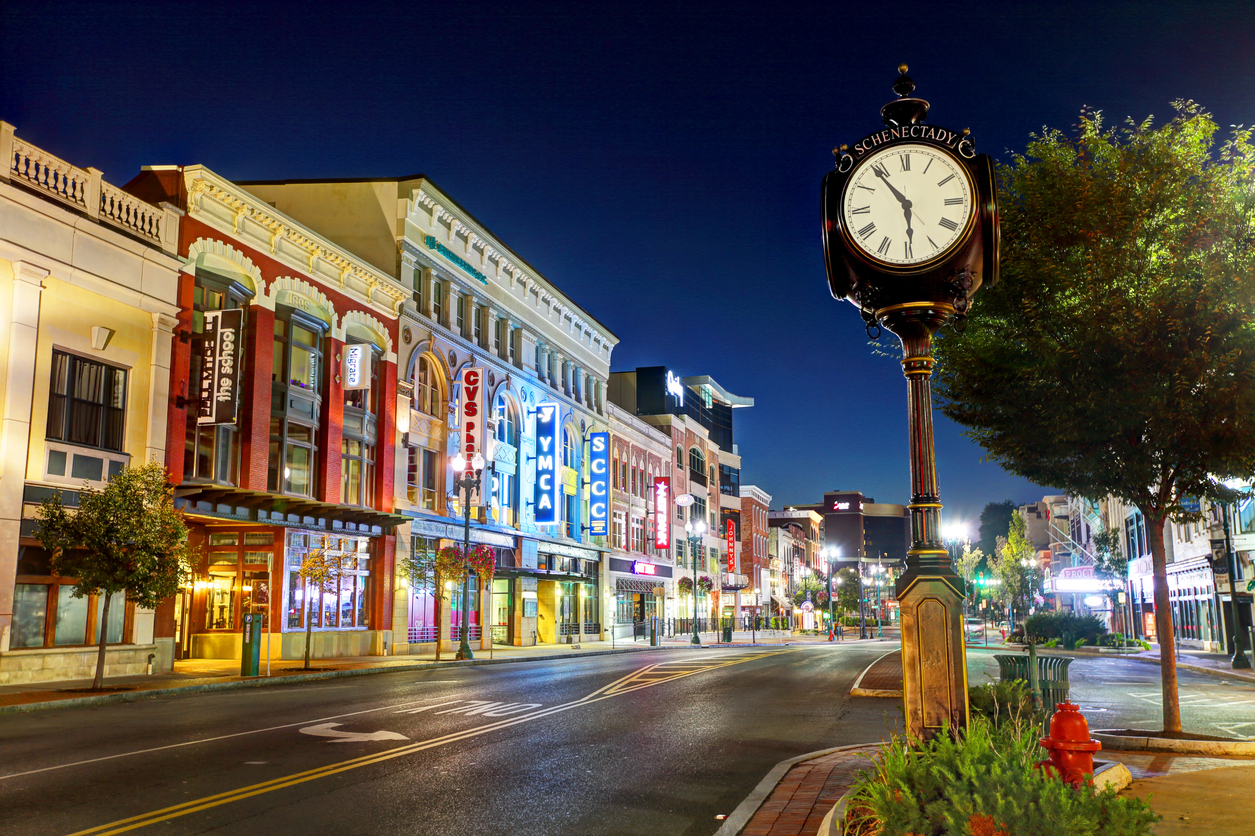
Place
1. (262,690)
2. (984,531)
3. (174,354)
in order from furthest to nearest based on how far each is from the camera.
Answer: (984,531)
(174,354)
(262,690)

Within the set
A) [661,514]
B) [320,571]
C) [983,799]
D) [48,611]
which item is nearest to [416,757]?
[983,799]

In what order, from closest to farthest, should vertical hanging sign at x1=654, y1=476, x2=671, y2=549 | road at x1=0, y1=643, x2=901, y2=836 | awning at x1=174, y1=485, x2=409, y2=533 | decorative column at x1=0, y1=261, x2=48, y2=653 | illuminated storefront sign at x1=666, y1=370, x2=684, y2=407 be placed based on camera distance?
road at x1=0, y1=643, x2=901, y2=836 → decorative column at x1=0, y1=261, x2=48, y2=653 → awning at x1=174, y1=485, x2=409, y2=533 → vertical hanging sign at x1=654, y1=476, x2=671, y2=549 → illuminated storefront sign at x1=666, y1=370, x2=684, y2=407

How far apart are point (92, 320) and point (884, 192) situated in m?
23.9

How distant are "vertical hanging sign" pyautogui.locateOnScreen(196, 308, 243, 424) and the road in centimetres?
949

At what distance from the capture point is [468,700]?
60.5 feet

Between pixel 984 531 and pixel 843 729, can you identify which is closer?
pixel 843 729

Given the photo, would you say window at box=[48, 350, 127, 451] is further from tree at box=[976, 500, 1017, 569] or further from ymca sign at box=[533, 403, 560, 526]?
tree at box=[976, 500, 1017, 569]

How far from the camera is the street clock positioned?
726cm

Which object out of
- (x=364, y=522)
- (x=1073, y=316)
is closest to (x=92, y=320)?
(x=364, y=522)

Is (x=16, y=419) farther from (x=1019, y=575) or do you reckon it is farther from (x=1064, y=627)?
(x=1019, y=575)

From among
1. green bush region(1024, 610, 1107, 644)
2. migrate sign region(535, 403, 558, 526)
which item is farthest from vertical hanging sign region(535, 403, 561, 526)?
green bush region(1024, 610, 1107, 644)

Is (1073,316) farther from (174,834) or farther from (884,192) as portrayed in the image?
(174,834)

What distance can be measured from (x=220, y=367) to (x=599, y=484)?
3136cm

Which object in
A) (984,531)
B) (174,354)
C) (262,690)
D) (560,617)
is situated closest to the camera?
(262,690)
